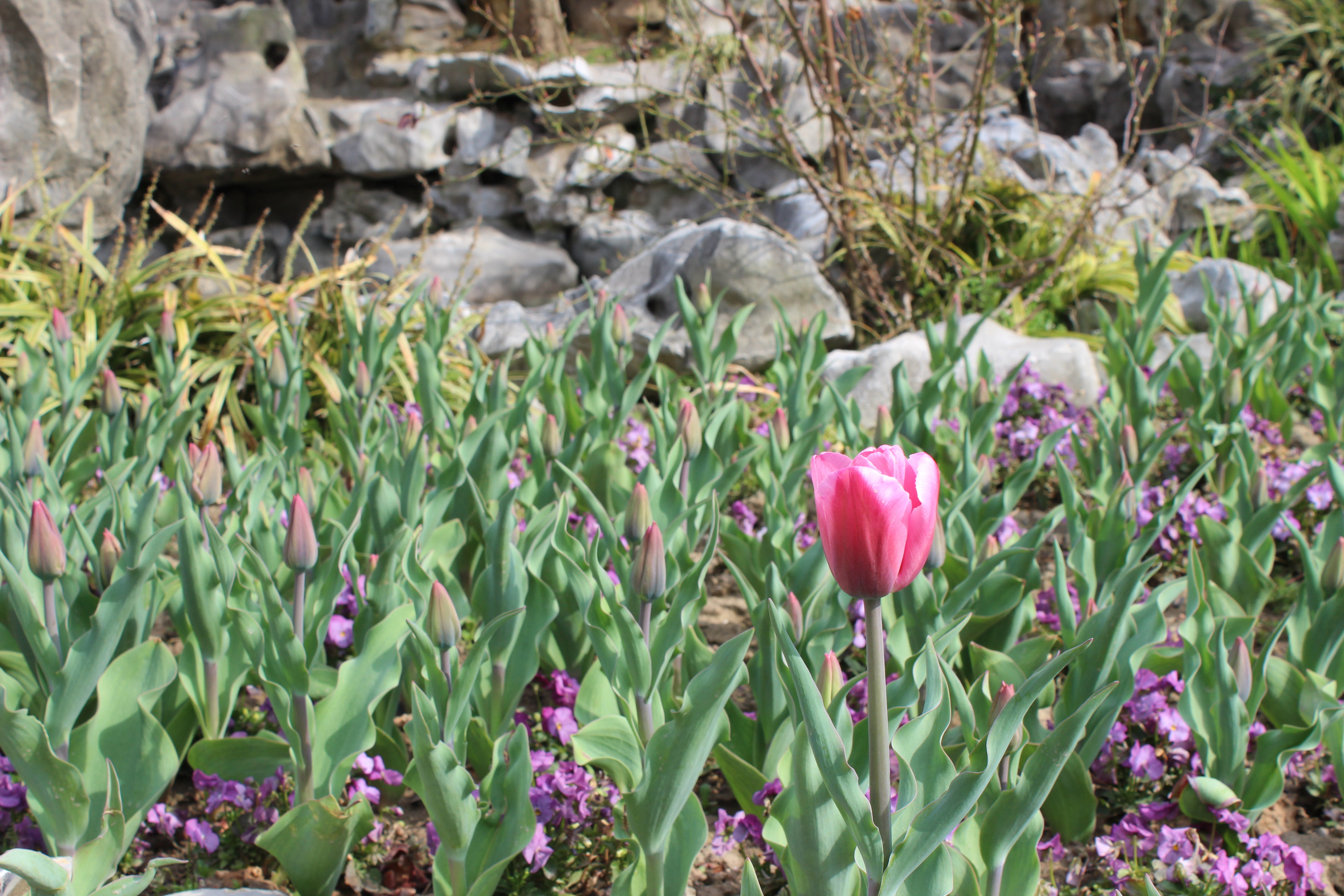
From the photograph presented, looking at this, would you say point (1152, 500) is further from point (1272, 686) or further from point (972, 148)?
point (972, 148)

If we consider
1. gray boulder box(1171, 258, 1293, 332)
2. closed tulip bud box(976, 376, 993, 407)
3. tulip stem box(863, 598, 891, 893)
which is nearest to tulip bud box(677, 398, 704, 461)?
closed tulip bud box(976, 376, 993, 407)

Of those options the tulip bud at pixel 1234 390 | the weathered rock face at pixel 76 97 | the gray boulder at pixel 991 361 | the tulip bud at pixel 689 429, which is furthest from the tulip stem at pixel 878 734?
the weathered rock face at pixel 76 97

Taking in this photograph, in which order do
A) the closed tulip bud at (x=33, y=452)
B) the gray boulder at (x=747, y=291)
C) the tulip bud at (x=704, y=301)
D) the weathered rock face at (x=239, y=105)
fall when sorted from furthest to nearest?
the weathered rock face at (x=239, y=105) < the gray boulder at (x=747, y=291) < the tulip bud at (x=704, y=301) < the closed tulip bud at (x=33, y=452)

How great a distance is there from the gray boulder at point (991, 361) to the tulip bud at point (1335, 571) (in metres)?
1.67

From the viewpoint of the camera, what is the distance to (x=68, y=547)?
1.73m

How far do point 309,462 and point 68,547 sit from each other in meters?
0.98

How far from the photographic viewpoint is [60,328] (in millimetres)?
2348

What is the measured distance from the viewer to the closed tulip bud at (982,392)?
2303mm

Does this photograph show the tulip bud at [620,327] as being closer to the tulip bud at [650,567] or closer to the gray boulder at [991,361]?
the gray boulder at [991,361]

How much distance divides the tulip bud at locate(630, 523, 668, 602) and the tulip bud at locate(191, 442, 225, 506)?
34.1 inches

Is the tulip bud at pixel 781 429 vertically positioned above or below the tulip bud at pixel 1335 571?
below

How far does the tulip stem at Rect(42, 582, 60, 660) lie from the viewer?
1429 mm

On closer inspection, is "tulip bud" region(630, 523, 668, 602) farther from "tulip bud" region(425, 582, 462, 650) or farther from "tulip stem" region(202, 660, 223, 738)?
"tulip stem" region(202, 660, 223, 738)

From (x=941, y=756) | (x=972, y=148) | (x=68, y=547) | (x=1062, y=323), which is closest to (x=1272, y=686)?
(x=941, y=756)
